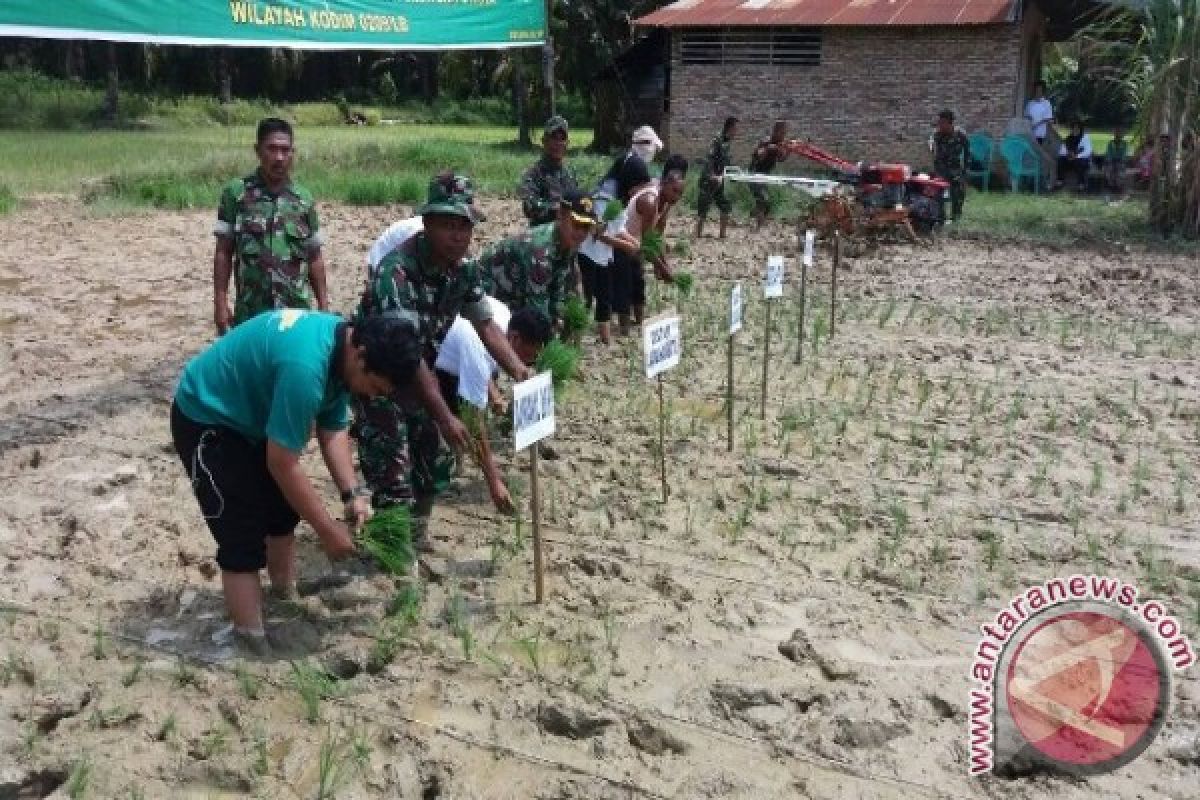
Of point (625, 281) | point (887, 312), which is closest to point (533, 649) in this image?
point (625, 281)

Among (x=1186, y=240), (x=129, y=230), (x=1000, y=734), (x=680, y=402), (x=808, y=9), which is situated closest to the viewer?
(x=1000, y=734)

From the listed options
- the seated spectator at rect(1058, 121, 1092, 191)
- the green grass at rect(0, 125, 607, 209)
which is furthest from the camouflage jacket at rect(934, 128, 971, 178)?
Answer: the seated spectator at rect(1058, 121, 1092, 191)

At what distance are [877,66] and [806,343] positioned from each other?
39.9 feet

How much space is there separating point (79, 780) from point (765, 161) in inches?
452

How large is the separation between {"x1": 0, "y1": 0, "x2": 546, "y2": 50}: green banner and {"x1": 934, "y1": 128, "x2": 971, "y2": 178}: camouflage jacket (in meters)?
5.65

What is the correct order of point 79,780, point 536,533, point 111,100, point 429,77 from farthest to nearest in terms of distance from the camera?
1. point 429,77
2. point 111,100
3. point 536,533
4. point 79,780

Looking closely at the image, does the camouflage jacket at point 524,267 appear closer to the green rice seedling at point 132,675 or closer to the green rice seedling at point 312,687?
the green rice seedling at point 312,687

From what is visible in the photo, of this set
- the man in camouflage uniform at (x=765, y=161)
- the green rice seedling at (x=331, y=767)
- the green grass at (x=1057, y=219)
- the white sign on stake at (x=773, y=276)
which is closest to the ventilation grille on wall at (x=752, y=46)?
the green grass at (x=1057, y=219)

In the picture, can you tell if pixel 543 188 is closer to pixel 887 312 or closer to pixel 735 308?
pixel 735 308

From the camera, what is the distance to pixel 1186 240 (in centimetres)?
1230

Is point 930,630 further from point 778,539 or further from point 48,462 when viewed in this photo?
point 48,462

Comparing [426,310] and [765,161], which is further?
[765,161]

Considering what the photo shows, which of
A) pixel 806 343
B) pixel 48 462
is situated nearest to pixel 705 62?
pixel 806 343

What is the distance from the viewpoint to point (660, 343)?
4.81 m
